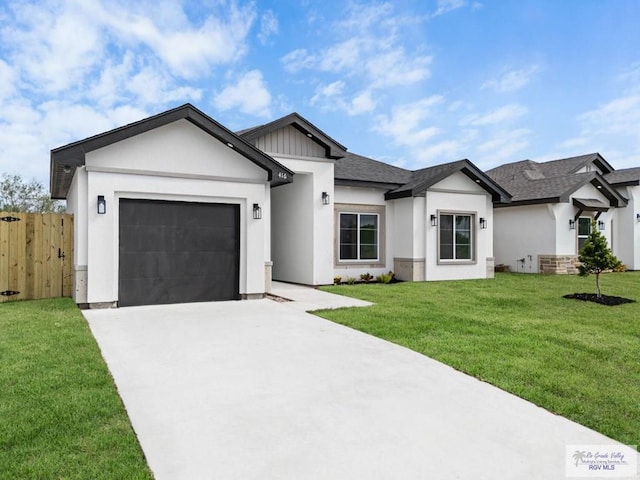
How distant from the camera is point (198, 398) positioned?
4.12 metres

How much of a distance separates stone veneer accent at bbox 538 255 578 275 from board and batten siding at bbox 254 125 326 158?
1079 centimetres

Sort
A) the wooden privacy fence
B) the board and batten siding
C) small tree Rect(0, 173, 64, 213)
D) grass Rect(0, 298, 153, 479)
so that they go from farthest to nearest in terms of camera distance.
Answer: small tree Rect(0, 173, 64, 213) → the board and batten siding → the wooden privacy fence → grass Rect(0, 298, 153, 479)

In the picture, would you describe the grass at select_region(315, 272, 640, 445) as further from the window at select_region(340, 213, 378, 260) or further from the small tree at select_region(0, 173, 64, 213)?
the small tree at select_region(0, 173, 64, 213)

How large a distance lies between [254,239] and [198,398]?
6.52 meters

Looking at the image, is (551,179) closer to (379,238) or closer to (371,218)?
(379,238)

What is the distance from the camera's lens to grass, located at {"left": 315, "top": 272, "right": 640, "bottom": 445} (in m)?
4.13

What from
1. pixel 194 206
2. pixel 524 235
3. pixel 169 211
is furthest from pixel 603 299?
pixel 169 211

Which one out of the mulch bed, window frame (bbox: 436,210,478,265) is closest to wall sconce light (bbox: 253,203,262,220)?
window frame (bbox: 436,210,478,265)

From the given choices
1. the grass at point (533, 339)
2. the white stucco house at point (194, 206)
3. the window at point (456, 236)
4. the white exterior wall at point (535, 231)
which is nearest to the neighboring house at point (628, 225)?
the white exterior wall at point (535, 231)

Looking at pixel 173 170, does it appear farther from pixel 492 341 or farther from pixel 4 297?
pixel 492 341

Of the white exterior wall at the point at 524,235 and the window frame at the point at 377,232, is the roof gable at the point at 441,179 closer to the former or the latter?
the window frame at the point at 377,232

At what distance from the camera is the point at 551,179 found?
759 inches

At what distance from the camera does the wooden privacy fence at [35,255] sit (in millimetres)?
10039

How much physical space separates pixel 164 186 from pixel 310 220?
5123 millimetres
